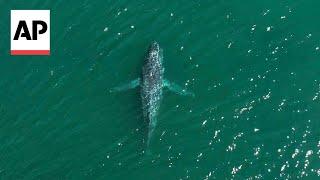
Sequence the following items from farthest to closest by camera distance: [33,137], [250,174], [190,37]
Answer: [190,37] < [33,137] < [250,174]

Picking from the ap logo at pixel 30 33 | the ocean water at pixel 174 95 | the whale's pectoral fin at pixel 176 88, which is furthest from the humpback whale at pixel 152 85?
the ap logo at pixel 30 33

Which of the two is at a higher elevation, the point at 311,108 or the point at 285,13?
the point at 285,13

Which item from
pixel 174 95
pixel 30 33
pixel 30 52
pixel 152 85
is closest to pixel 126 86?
pixel 152 85

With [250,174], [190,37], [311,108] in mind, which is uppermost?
[190,37]

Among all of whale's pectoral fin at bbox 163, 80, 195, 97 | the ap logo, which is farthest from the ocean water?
the ap logo

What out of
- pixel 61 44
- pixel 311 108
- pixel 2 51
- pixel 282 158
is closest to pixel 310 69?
pixel 311 108

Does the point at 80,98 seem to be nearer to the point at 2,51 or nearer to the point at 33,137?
the point at 33,137
